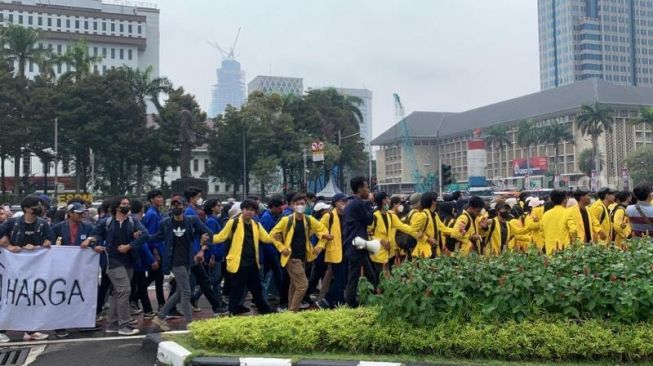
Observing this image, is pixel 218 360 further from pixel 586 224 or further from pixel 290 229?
pixel 586 224

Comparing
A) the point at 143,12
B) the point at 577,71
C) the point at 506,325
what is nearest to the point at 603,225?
the point at 506,325

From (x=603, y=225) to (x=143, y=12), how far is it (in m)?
98.9

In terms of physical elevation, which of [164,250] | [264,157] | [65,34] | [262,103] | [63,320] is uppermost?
[65,34]

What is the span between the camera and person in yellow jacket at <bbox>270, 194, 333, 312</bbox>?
8625mm

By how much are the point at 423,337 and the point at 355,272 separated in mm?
2268

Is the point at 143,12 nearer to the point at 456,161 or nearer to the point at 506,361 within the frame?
the point at 456,161

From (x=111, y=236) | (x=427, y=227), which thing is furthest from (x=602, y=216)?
(x=111, y=236)

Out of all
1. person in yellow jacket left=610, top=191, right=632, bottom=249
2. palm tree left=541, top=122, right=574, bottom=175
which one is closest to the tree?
palm tree left=541, top=122, right=574, bottom=175

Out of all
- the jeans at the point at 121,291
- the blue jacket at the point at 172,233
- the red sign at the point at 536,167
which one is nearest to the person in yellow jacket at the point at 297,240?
the blue jacket at the point at 172,233

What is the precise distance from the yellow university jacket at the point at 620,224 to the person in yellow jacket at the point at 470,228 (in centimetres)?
214

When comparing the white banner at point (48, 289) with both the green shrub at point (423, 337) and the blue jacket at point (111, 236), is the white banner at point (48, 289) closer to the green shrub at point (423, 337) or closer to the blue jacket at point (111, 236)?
the blue jacket at point (111, 236)

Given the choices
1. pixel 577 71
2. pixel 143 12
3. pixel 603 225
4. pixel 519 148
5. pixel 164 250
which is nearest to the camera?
pixel 164 250

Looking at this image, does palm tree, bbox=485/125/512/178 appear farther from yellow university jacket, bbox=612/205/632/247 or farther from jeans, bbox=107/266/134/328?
jeans, bbox=107/266/134/328

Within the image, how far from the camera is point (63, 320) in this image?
322 inches
